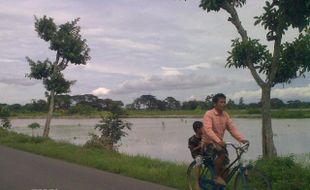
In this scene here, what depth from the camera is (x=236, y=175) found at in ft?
26.8

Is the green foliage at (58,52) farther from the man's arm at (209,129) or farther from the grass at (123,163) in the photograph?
the man's arm at (209,129)

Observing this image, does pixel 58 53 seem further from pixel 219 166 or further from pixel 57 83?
pixel 219 166

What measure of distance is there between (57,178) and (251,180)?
5.49 metres

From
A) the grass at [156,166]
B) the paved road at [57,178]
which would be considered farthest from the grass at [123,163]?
the paved road at [57,178]

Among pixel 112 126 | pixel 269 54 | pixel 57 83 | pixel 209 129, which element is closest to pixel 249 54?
pixel 269 54

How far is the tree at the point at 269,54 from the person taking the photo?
35.9ft

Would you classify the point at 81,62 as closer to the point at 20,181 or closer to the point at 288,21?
the point at 20,181

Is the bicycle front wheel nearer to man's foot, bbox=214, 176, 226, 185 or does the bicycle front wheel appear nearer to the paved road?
man's foot, bbox=214, 176, 226, 185

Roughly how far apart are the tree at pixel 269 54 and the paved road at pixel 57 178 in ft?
10.6

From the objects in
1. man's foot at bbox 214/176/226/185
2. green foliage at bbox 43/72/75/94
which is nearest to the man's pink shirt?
man's foot at bbox 214/176/226/185

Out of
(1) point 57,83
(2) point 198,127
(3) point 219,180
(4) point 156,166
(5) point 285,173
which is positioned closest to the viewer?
(3) point 219,180

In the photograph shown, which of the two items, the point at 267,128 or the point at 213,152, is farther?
the point at 267,128

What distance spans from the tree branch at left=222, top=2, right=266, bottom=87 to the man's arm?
3596mm

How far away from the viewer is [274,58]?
11.1 meters
